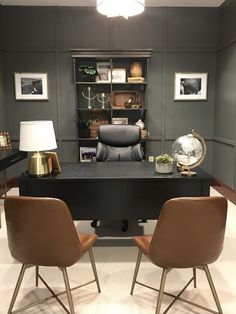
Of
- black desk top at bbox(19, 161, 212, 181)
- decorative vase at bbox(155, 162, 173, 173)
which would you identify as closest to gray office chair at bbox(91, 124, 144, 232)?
black desk top at bbox(19, 161, 212, 181)

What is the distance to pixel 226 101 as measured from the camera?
4660mm

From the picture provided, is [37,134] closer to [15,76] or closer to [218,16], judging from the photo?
[15,76]

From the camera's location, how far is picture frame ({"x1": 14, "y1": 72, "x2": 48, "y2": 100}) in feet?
16.4

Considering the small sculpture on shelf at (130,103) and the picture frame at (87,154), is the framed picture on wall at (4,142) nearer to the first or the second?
the picture frame at (87,154)

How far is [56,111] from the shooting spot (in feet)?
16.9

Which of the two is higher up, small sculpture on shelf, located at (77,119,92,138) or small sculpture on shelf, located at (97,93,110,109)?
small sculpture on shelf, located at (97,93,110,109)

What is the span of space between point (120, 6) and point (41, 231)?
1985 millimetres

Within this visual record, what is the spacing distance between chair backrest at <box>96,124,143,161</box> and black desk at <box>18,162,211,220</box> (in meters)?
0.91

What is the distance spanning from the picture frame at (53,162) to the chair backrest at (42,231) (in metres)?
0.99

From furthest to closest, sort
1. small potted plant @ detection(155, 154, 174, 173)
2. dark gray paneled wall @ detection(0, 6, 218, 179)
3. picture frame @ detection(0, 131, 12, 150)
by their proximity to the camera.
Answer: dark gray paneled wall @ detection(0, 6, 218, 179) → picture frame @ detection(0, 131, 12, 150) → small potted plant @ detection(155, 154, 174, 173)

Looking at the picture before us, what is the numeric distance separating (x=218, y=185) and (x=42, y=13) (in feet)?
12.9

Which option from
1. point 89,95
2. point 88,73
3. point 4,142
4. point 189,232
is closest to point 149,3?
point 88,73

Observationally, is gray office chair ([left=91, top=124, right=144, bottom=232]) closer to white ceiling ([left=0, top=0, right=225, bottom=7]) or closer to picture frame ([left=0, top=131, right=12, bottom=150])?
picture frame ([left=0, top=131, right=12, bottom=150])

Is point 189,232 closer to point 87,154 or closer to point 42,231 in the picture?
point 42,231
